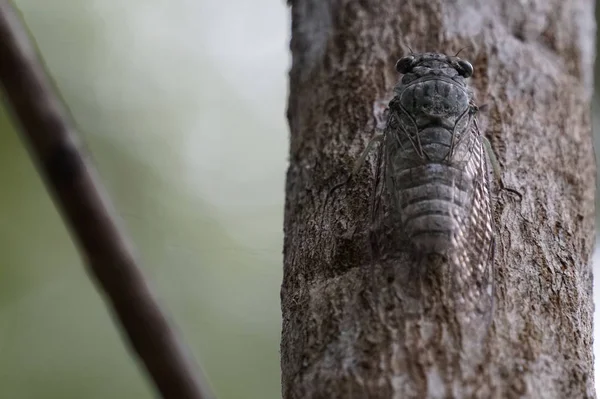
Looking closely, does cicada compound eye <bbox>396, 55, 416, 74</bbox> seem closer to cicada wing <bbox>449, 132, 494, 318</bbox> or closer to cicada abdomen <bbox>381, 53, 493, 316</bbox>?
cicada abdomen <bbox>381, 53, 493, 316</bbox>

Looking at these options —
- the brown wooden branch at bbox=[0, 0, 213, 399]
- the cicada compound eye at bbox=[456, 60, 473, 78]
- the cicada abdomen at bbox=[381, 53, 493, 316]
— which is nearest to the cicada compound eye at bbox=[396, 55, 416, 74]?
the cicada abdomen at bbox=[381, 53, 493, 316]

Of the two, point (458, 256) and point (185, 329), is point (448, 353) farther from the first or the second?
point (185, 329)

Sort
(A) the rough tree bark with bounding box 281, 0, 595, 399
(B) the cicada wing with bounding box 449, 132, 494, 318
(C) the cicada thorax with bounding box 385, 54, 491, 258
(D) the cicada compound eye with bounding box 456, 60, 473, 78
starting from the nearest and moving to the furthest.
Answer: (A) the rough tree bark with bounding box 281, 0, 595, 399, (B) the cicada wing with bounding box 449, 132, 494, 318, (C) the cicada thorax with bounding box 385, 54, 491, 258, (D) the cicada compound eye with bounding box 456, 60, 473, 78

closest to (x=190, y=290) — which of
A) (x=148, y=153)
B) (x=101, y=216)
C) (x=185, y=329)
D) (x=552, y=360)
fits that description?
(x=185, y=329)

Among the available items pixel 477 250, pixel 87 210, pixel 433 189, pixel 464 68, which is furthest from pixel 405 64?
pixel 87 210

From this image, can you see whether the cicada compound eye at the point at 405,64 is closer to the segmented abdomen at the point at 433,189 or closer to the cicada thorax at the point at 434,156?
the cicada thorax at the point at 434,156

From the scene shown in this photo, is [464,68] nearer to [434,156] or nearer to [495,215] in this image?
[434,156]
